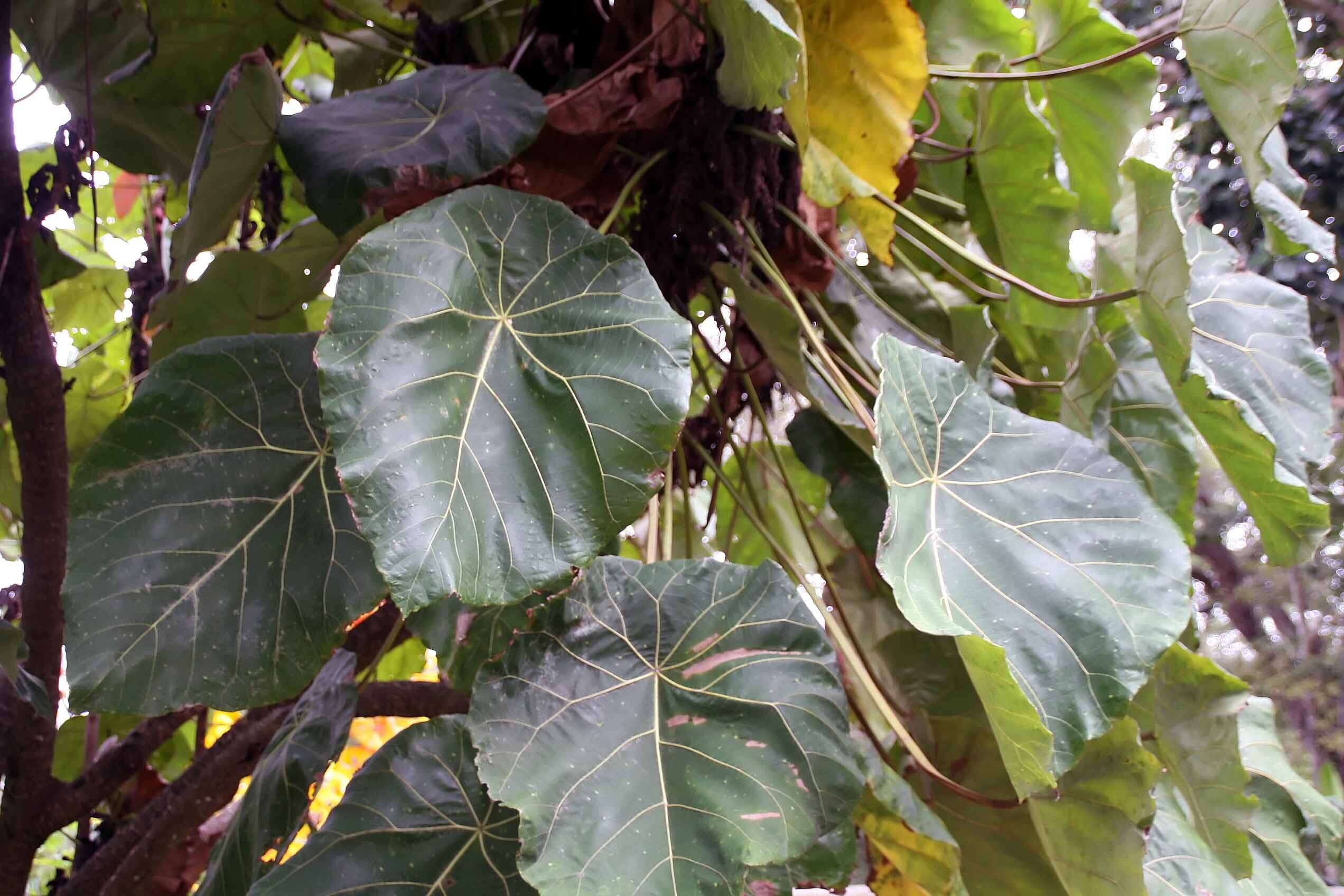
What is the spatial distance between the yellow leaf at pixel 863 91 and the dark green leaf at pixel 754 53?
6 centimetres

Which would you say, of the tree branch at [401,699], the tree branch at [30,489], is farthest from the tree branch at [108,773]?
the tree branch at [401,699]

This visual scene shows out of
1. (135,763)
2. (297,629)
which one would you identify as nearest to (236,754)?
(135,763)

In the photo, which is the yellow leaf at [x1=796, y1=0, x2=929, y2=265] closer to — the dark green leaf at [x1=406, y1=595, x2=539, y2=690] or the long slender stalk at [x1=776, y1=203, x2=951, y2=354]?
the long slender stalk at [x1=776, y1=203, x2=951, y2=354]

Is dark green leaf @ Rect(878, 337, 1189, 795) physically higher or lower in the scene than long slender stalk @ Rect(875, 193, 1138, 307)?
lower

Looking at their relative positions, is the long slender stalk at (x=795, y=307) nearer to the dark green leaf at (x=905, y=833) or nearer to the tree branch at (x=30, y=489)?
the dark green leaf at (x=905, y=833)

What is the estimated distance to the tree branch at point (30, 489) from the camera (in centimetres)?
73

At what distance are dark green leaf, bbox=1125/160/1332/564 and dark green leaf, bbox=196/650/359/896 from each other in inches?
25.4

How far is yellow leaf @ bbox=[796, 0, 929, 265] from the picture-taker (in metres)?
0.66

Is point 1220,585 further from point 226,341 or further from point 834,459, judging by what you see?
point 226,341

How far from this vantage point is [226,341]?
601mm

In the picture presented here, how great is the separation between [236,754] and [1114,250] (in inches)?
36.5

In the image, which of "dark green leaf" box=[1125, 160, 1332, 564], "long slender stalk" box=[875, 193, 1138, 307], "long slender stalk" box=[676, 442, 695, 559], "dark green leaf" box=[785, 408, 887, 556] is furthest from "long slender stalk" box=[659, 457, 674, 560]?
"dark green leaf" box=[1125, 160, 1332, 564]

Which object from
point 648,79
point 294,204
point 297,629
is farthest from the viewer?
point 294,204

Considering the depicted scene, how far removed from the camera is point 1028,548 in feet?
1.93
